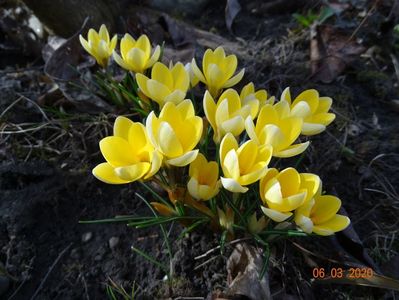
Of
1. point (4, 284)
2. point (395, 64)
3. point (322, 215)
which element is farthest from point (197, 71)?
point (395, 64)

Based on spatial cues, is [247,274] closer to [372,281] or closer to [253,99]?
[372,281]

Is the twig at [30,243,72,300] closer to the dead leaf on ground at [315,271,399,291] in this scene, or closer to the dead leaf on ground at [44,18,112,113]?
the dead leaf on ground at [44,18,112,113]

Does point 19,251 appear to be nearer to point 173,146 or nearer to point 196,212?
point 196,212

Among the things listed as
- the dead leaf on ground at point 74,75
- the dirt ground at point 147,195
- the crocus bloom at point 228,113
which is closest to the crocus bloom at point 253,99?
the crocus bloom at point 228,113

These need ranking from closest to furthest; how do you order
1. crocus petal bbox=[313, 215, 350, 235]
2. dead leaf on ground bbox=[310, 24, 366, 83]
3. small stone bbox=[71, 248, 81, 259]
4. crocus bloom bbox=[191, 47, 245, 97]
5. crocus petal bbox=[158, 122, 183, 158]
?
crocus petal bbox=[158, 122, 183, 158] < crocus petal bbox=[313, 215, 350, 235] < crocus bloom bbox=[191, 47, 245, 97] < small stone bbox=[71, 248, 81, 259] < dead leaf on ground bbox=[310, 24, 366, 83]

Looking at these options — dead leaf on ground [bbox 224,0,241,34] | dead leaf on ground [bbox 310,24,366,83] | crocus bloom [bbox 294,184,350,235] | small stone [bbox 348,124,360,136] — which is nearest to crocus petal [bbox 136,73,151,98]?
crocus bloom [bbox 294,184,350,235]

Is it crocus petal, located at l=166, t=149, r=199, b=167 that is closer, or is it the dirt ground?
crocus petal, located at l=166, t=149, r=199, b=167

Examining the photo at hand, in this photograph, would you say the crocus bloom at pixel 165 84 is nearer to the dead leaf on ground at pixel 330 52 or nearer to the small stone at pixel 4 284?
the small stone at pixel 4 284
